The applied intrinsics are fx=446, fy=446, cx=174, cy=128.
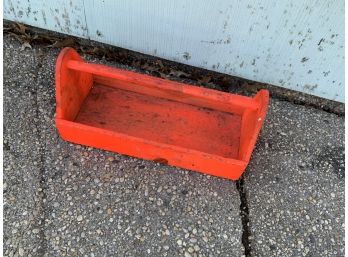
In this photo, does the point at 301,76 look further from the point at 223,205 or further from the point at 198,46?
the point at 223,205

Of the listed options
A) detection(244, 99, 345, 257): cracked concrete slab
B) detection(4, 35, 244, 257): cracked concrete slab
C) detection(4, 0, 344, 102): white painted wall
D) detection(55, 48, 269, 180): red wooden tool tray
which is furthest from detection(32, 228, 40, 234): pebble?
detection(4, 0, 344, 102): white painted wall

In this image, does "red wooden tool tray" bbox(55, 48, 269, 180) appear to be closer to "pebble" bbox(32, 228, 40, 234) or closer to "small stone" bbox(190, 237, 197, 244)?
"small stone" bbox(190, 237, 197, 244)

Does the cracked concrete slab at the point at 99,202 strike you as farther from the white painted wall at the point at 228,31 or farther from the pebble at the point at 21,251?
the white painted wall at the point at 228,31

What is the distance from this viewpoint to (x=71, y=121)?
6.46 feet

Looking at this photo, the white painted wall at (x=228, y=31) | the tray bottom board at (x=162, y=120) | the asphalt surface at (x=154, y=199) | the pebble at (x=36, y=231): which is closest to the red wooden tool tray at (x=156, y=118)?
the tray bottom board at (x=162, y=120)

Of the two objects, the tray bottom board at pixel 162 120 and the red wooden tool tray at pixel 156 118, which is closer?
the red wooden tool tray at pixel 156 118

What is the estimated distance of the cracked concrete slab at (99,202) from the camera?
1.82 meters

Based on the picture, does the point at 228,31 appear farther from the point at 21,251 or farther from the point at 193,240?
the point at 21,251

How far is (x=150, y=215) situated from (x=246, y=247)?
425 millimetres

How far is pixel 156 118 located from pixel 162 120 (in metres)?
0.03

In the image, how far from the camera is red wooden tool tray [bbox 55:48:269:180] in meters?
1.85

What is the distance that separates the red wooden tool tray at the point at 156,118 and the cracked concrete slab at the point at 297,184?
177 millimetres

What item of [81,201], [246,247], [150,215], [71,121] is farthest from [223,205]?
[71,121]

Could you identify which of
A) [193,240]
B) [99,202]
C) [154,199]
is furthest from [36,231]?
[193,240]
